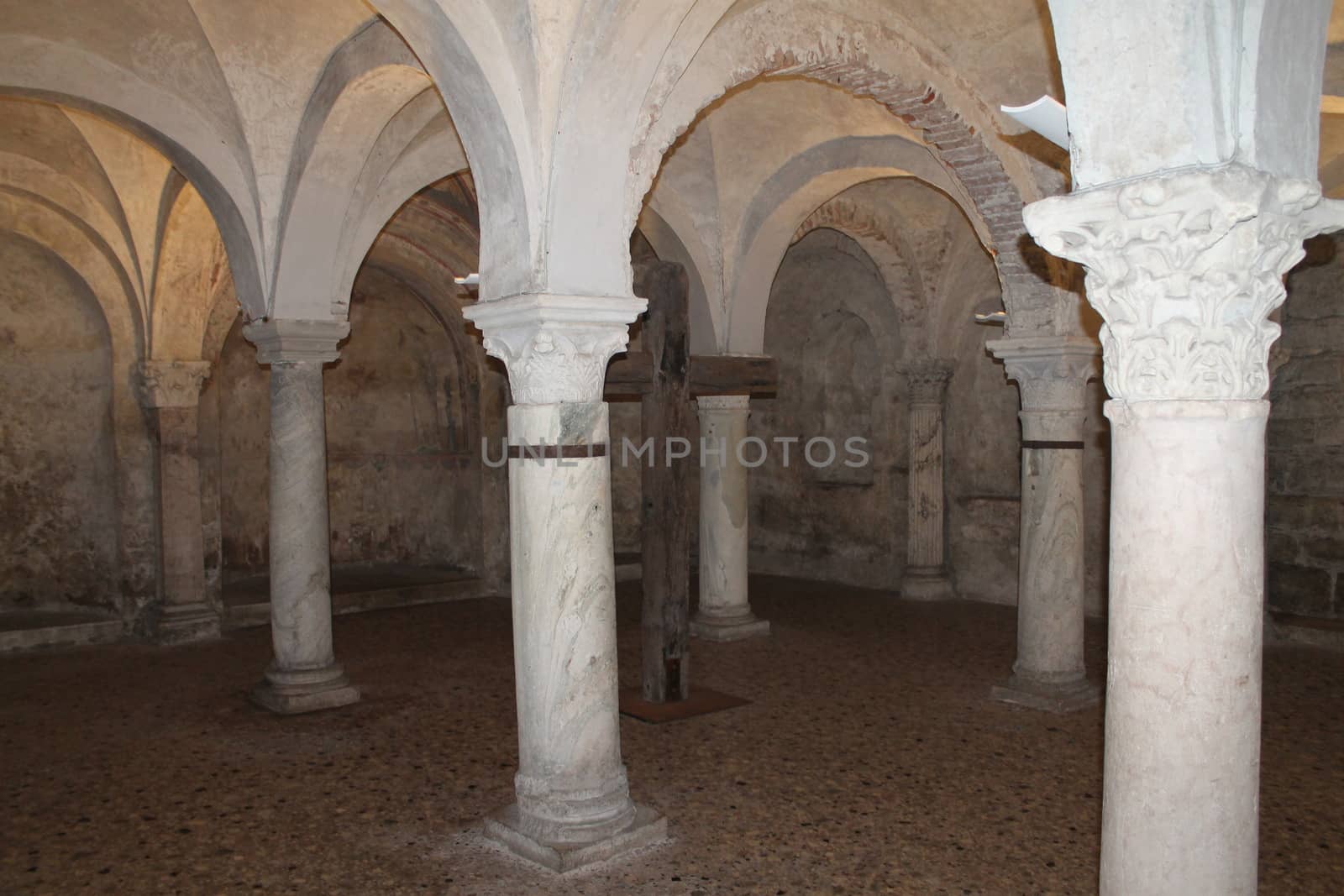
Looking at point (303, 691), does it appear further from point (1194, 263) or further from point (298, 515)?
point (1194, 263)

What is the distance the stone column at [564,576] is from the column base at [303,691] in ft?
9.40

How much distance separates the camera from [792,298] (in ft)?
43.6

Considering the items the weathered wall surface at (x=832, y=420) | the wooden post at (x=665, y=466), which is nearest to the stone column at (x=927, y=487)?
the weathered wall surface at (x=832, y=420)

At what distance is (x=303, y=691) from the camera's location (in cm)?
689

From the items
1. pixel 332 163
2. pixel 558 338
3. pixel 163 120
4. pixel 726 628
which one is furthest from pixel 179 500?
pixel 558 338

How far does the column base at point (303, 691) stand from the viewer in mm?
6852

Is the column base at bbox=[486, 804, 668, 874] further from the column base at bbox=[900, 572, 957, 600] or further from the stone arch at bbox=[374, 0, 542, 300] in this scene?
the column base at bbox=[900, 572, 957, 600]

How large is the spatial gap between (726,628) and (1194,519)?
667 centimetres

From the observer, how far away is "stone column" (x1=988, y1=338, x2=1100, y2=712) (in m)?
6.70

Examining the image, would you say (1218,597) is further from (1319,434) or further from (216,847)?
(1319,434)

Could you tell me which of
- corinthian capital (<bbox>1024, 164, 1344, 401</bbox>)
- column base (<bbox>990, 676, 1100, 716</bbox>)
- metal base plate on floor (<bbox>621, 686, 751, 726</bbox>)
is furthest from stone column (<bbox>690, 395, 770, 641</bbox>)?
corinthian capital (<bbox>1024, 164, 1344, 401</bbox>)

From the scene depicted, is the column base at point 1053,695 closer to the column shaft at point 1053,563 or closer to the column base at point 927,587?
the column shaft at point 1053,563

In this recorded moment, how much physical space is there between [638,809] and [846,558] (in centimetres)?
812

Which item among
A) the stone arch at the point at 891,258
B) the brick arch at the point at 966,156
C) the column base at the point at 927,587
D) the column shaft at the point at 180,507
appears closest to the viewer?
the brick arch at the point at 966,156
